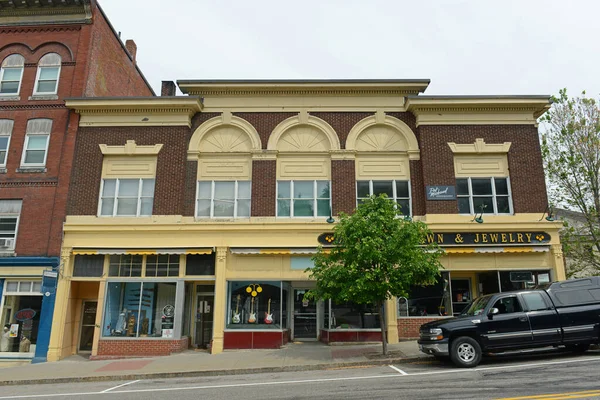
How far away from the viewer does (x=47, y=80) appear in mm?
18609

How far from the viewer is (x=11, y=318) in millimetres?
16406

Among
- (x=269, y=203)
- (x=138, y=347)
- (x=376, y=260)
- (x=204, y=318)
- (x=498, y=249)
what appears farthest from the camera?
(x=204, y=318)

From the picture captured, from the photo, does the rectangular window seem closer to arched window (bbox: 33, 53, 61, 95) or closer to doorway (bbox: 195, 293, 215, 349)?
arched window (bbox: 33, 53, 61, 95)

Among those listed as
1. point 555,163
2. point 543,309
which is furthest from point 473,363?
point 555,163

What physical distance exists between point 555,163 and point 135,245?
18.9 metres

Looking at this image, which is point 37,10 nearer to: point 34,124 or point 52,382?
point 34,124

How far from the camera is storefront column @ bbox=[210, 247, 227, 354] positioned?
15648 mm

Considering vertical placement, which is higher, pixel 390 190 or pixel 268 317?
pixel 390 190

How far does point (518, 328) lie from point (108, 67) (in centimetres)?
1999

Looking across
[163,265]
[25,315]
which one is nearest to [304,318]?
[163,265]

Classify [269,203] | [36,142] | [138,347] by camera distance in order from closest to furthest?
[138,347], [269,203], [36,142]

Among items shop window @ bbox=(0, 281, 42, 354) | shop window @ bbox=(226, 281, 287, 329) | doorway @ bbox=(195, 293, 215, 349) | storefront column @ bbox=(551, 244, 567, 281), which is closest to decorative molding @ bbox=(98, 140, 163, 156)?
shop window @ bbox=(0, 281, 42, 354)

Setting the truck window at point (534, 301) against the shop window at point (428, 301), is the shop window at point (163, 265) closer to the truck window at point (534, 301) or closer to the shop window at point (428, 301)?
the shop window at point (428, 301)

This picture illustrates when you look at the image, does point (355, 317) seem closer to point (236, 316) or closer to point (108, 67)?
point (236, 316)
